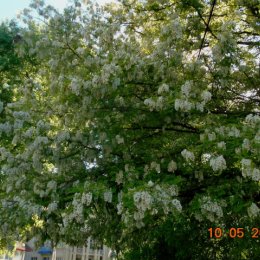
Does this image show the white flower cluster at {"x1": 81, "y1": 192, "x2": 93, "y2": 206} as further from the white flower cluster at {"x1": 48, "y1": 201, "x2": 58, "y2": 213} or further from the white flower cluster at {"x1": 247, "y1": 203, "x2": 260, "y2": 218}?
the white flower cluster at {"x1": 247, "y1": 203, "x2": 260, "y2": 218}

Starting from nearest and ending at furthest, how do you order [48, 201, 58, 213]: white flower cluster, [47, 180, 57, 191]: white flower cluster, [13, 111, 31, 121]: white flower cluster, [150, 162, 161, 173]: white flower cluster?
[150, 162, 161, 173]: white flower cluster, [48, 201, 58, 213]: white flower cluster, [47, 180, 57, 191]: white flower cluster, [13, 111, 31, 121]: white flower cluster

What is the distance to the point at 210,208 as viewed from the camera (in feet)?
22.2

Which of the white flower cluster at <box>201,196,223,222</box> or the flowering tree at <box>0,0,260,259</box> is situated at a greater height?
the flowering tree at <box>0,0,260,259</box>

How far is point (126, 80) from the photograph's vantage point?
815 cm

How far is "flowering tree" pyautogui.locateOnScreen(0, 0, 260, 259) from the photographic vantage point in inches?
285

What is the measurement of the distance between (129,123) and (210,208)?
2767 millimetres

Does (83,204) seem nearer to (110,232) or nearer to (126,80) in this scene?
(126,80)

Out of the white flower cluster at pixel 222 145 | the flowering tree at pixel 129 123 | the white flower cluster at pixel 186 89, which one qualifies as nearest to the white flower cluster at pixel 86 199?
the flowering tree at pixel 129 123

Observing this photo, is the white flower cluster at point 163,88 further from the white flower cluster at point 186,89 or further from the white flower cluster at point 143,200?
the white flower cluster at point 143,200

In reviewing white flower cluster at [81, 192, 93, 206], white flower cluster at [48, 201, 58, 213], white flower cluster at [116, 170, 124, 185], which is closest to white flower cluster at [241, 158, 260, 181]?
white flower cluster at [116, 170, 124, 185]

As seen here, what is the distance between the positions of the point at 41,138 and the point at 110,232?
16.9 ft
